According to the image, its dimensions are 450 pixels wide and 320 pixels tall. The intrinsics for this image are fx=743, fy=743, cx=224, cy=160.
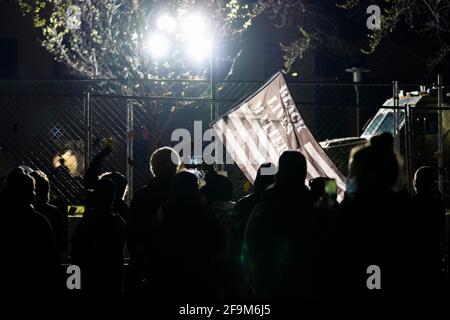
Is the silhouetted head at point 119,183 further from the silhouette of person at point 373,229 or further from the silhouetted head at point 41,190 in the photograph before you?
the silhouette of person at point 373,229

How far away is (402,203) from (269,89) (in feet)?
15.2

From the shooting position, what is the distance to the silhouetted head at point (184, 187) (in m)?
5.34

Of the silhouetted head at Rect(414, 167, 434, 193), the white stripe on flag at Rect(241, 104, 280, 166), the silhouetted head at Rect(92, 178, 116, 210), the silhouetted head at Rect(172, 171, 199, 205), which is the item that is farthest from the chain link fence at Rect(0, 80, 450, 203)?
the silhouetted head at Rect(172, 171, 199, 205)

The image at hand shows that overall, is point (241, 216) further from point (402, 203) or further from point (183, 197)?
point (402, 203)

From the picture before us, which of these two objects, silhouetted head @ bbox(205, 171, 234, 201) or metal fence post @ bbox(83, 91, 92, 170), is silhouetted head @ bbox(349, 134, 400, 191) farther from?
metal fence post @ bbox(83, 91, 92, 170)

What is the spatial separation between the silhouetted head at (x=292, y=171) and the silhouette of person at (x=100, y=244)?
206 centimetres

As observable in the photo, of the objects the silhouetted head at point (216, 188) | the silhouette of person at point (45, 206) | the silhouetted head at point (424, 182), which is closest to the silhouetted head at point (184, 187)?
the silhouetted head at point (216, 188)

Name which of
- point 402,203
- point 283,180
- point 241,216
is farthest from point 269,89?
point 402,203

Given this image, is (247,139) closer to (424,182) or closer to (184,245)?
(424,182)

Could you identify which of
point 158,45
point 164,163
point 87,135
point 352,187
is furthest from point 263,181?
point 158,45

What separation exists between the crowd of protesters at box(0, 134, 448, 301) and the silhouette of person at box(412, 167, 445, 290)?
0.01 m

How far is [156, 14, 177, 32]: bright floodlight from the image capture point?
57.3 ft

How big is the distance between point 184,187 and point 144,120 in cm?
1329

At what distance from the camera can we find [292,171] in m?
4.69
